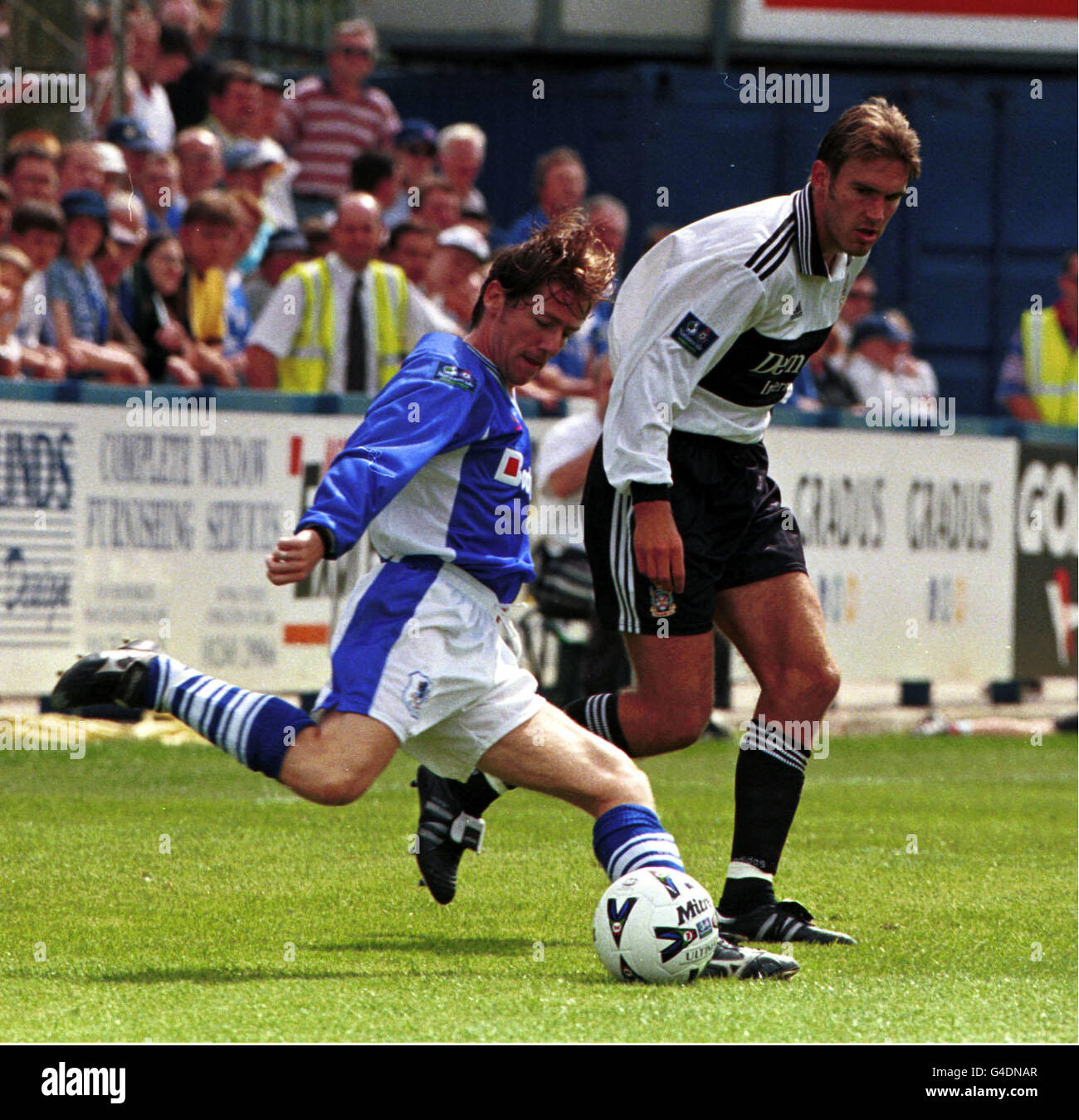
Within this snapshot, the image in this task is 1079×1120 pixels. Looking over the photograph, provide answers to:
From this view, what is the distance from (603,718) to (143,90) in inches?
333

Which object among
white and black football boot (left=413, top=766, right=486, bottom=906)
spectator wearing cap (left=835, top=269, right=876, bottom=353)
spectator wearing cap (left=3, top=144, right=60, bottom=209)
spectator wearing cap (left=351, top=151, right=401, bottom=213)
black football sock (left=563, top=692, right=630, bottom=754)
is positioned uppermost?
spectator wearing cap (left=351, top=151, right=401, bottom=213)

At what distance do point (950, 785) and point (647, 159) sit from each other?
7445 millimetres

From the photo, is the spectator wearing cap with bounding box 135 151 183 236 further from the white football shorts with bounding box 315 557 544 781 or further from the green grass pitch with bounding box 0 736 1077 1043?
the white football shorts with bounding box 315 557 544 781

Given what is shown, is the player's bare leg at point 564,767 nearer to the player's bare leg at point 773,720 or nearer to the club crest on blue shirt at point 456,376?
the player's bare leg at point 773,720

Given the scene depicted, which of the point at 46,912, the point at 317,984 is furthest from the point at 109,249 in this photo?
the point at 317,984

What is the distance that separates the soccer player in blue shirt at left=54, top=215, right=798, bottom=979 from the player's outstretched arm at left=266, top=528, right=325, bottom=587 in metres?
0.28

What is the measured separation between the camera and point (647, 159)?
15.9 metres

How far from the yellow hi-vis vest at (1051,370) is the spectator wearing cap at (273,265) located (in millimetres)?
5376

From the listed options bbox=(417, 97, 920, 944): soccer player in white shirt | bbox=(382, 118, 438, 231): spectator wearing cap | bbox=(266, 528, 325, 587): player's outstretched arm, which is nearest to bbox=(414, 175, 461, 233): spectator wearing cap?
bbox=(382, 118, 438, 231): spectator wearing cap

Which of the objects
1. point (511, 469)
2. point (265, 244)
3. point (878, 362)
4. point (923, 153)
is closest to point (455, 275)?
point (265, 244)

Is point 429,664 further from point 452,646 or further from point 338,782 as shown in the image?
point 338,782

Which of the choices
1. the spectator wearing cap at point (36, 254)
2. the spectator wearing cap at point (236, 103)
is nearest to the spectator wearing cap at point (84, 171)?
the spectator wearing cap at point (36, 254)

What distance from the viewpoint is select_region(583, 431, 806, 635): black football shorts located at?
566cm
